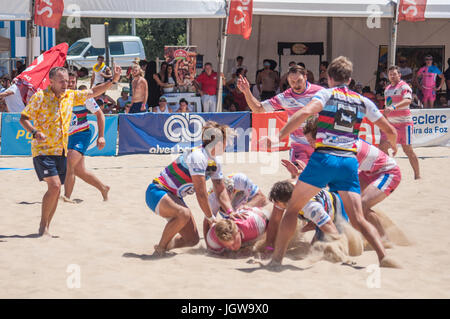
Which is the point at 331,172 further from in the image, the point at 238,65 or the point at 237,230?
the point at 238,65

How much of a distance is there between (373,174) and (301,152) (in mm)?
1071

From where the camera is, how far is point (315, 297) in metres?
4.17

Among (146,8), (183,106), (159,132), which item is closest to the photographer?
(159,132)

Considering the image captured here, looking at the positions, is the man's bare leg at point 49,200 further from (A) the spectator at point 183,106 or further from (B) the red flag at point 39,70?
A: (A) the spectator at point 183,106

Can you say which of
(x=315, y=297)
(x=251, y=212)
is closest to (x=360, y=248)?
(x=251, y=212)

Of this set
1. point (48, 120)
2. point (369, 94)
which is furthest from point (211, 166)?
point (369, 94)

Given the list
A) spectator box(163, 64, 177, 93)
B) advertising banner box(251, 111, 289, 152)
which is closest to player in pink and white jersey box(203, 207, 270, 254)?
advertising banner box(251, 111, 289, 152)

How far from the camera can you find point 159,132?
38.5 ft

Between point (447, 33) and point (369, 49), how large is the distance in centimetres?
228

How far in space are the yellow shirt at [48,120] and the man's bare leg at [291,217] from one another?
2467mm

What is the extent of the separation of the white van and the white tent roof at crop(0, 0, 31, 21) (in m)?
13.4

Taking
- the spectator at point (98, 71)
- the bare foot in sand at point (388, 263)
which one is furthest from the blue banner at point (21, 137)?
the bare foot in sand at point (388, 263)

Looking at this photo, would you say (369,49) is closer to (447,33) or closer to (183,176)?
(447,33)

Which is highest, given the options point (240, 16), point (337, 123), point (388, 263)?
point (240, 16)
